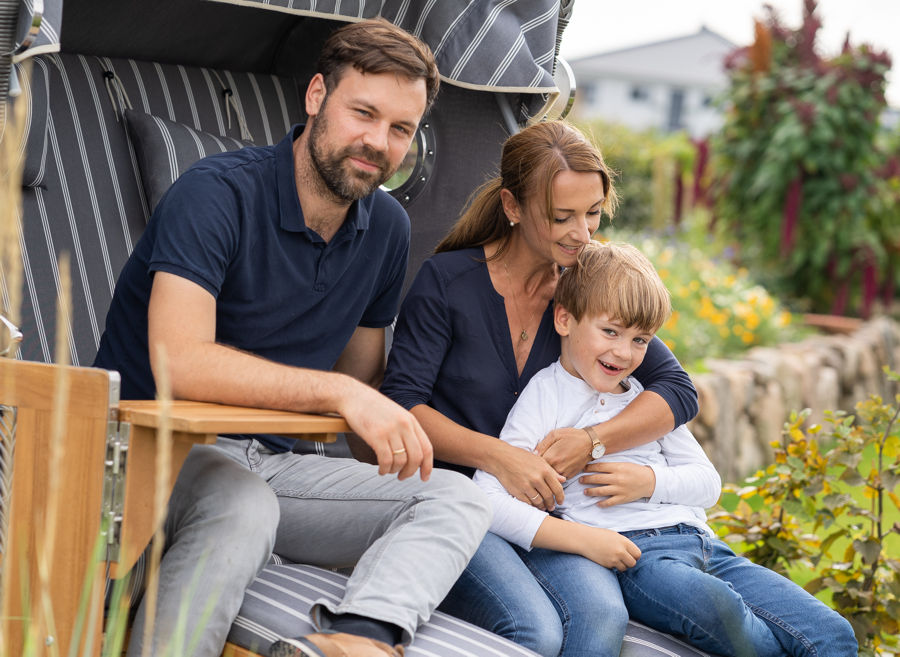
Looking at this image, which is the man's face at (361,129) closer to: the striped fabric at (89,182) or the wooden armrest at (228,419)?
the wooden armrest at (228,419)

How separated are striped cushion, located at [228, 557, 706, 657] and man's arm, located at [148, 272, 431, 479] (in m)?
0.29

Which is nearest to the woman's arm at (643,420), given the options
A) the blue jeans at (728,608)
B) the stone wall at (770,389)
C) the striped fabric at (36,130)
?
the blue jeans at (728,608)

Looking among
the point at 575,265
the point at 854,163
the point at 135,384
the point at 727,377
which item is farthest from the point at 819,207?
the point at 135,384

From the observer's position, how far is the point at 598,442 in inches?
92.9

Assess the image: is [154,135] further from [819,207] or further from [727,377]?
[819,207]

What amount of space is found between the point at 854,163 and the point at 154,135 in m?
6.72

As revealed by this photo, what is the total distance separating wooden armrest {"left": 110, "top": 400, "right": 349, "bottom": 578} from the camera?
1636 mm

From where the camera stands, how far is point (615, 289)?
235 cm

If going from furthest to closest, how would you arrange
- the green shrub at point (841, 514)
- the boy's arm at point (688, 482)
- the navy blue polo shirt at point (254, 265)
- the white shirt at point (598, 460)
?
the green shrub at point (841, 514)
the boy's arm at point (688, 482)
the white shirt at point (598, 460)
the navy blue polo shirt at point (254, 265)

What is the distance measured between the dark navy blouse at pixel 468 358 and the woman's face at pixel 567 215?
0.60 feet

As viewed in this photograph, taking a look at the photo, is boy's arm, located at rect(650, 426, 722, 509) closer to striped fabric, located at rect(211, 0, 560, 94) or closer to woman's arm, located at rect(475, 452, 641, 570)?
woman's arm, located at rect(475, 452, 641, 570)

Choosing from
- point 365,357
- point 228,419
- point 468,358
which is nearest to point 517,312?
point 468,358

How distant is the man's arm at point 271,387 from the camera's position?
1.86 metres

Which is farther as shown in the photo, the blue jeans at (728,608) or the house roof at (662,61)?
the house roof at (662,61)
